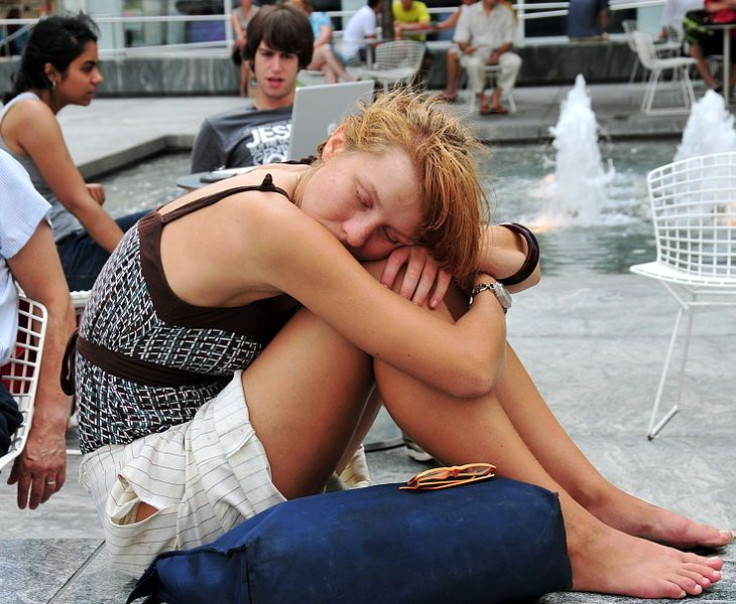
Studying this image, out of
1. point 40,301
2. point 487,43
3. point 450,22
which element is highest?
point 450,22

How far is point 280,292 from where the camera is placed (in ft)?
7.93

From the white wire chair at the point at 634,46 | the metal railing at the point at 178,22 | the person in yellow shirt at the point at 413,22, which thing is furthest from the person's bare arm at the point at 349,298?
the metal railing at the point at 178,22

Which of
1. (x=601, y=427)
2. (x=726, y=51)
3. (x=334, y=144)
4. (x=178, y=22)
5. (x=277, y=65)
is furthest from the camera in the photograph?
(x=178, y=22)

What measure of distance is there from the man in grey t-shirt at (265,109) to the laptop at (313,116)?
1.83ft

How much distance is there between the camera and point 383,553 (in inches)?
83.8

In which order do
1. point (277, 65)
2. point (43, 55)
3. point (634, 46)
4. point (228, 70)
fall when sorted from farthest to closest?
point (228, 70), point (634, 46), point (277, 65), point (43, 55)

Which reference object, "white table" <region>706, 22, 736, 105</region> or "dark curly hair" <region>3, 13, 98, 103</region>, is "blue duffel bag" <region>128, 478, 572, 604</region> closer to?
"dark curly hair" <region>3, 13, 98, 103</region>

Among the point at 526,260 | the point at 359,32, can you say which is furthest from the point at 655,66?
the point at 526,260

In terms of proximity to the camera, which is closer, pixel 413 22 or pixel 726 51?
pixel 726 51

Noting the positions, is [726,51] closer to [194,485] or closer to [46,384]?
[46,384]

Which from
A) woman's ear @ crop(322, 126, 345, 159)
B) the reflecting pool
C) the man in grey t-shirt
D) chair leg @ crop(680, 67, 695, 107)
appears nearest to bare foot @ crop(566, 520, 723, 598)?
woman's ear @ crop(322, 126, 345, 159)

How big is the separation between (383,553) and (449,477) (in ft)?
0.81

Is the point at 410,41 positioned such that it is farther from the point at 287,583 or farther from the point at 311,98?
the point at 287,583

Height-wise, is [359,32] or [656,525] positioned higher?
[359,32]
